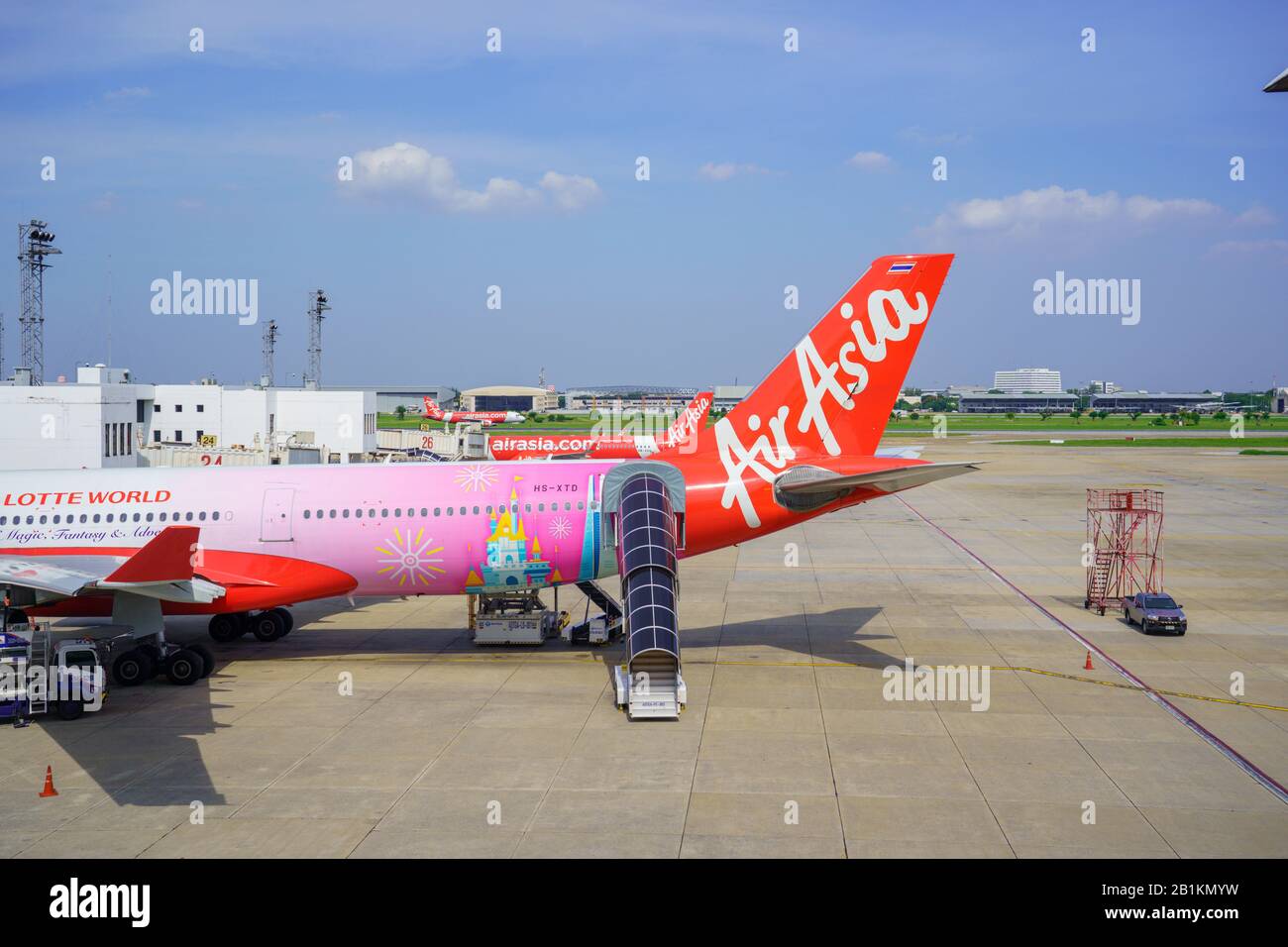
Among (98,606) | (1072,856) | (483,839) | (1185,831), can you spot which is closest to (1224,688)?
(1185,831)

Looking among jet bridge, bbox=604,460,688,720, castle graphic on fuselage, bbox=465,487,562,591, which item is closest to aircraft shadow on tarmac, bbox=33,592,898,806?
castle graphic on fuselage, bbox=465,487,562,591

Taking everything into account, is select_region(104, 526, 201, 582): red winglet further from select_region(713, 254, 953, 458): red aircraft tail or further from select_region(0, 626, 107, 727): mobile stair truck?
select_region(713, 254, 953, 458): red aircraft tail

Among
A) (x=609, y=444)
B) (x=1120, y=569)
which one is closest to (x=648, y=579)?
(x=1120, y=569)

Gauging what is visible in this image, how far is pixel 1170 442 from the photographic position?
145000 mm

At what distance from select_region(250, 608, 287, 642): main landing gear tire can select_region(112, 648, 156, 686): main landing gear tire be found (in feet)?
18.9

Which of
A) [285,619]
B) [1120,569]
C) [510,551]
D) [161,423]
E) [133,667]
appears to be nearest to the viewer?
[133,667]

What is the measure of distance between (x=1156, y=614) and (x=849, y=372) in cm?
1320

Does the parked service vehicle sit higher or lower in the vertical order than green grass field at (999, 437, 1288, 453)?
lower

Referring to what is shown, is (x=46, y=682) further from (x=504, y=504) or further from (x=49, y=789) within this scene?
(x=504, y=504)

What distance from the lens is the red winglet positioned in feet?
83.3

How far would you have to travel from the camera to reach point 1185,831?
1827 centimetres

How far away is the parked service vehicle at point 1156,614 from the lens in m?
→ 33.6

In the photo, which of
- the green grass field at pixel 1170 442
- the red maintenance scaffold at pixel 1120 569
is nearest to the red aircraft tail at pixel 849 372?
the red maintenance scaffold at pixel 1120 569
